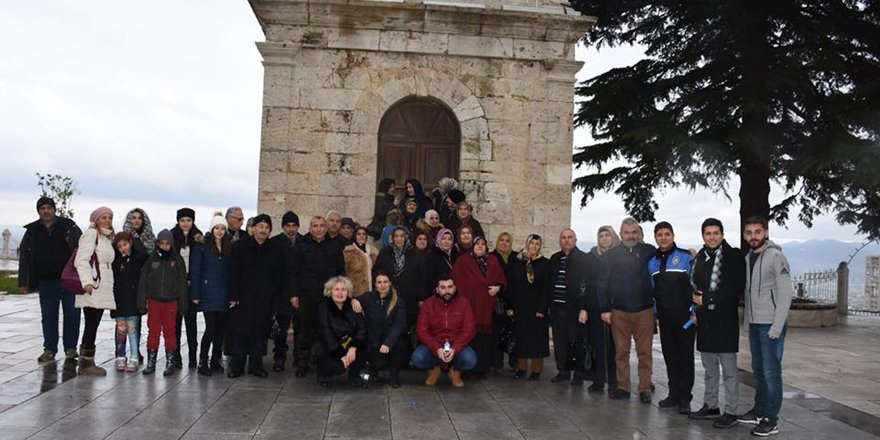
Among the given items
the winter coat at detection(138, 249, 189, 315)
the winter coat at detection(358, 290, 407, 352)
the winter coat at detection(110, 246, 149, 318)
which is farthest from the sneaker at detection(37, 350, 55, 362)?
the winter coat at detection(358, 290, 407, 352)

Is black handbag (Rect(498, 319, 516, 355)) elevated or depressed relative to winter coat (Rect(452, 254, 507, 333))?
depressed

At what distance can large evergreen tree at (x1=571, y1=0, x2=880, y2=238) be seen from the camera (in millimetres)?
13438

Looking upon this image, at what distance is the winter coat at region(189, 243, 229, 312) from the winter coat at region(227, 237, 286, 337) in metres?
0.12

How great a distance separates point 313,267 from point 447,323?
1.61 m

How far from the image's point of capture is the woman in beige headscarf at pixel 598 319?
7.31m

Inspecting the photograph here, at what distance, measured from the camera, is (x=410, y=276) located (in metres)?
7.73

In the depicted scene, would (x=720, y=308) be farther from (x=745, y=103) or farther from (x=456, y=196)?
(x=745, y=103)

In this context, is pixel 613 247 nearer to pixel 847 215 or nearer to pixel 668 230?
pixel 668 230

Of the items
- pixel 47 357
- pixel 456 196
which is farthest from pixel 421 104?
pixel 47 357

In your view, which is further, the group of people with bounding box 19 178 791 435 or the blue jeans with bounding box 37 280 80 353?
the blue jeans with bounding box 37 280 80 353

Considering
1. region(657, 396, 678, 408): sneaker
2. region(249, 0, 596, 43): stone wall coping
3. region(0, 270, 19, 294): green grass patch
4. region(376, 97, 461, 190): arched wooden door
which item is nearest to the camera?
region(657, 396, 678, 408): sneaker

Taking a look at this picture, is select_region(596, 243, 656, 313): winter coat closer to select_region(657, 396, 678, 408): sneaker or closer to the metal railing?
select_region(657, 396, 678, 408): sneaker

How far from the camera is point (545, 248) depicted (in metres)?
10.5

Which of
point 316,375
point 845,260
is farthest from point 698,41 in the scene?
point 316,375
